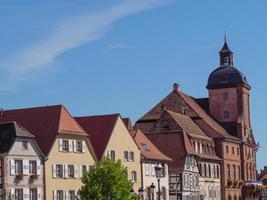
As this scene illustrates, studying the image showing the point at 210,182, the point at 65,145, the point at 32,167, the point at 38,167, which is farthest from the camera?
the point at 210,182

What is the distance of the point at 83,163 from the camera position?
245 ft

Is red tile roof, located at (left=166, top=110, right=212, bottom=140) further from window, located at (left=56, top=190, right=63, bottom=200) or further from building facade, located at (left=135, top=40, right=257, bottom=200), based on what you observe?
window, located at (left=56, top=190, right=63, bottom=200)

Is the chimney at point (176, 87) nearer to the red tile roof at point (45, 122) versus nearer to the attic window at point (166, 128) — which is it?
the attic window at point (166, 128)

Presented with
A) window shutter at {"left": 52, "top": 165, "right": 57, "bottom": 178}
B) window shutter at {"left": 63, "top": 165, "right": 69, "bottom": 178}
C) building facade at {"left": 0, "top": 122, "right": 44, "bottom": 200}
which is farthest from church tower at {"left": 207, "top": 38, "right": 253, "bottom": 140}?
building facade at {"left": 0, "top": 122, "right": 44, "bottom": 200}

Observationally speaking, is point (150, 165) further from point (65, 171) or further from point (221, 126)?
point (221, 126)

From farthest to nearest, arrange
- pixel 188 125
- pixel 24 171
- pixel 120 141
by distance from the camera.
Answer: pixel 188 125
pixel 120 141
pixel 24 171

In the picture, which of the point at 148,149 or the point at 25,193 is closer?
the point at 25,193

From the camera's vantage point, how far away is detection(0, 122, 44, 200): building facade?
6412 cm

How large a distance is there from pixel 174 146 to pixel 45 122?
2460 centimetres

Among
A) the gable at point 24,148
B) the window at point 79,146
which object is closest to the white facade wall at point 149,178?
the window at point 79,146

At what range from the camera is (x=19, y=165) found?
6588cm

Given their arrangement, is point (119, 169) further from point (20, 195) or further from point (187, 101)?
point (187, 101)

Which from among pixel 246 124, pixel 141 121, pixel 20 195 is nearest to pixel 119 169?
pixel 20 195

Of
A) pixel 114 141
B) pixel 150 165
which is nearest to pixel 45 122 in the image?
pixel 114 141
